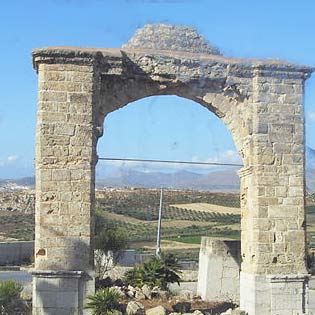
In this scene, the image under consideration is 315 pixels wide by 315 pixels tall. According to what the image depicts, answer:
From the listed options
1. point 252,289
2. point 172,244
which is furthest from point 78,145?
point 172,244

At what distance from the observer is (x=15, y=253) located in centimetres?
2733

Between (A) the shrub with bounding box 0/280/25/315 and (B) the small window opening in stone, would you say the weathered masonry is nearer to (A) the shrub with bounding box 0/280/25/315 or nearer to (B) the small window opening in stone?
(B) the small window opening in stone

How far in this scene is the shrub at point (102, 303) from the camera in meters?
11.6

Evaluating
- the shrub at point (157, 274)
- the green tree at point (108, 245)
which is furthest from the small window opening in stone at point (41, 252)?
the green tree at point (108, 245)

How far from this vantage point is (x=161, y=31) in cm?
1349

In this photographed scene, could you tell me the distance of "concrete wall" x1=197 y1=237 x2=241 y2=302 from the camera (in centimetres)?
1538

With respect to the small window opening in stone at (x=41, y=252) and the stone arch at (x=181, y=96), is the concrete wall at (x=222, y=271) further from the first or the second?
the small window opening in stone at (x=41, y=252)

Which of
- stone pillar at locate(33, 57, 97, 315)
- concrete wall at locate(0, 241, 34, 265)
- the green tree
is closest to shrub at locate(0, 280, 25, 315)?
stone pillar at locate(33, 57, 97, 315)

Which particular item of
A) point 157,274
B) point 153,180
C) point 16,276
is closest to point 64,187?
point 157,274

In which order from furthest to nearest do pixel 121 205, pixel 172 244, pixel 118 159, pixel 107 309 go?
pixel 121 205 → pixel 172 244 → pixel 118 159 → pixel 107 309

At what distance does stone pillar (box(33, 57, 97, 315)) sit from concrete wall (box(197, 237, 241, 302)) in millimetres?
4093

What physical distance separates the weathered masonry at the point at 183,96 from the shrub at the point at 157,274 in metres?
3.20

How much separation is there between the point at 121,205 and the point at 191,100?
39566 millimetres

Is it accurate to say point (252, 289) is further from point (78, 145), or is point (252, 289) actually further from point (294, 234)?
point (78, 145)
